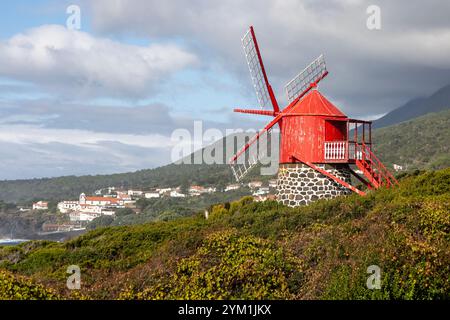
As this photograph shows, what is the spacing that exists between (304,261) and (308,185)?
40.8ft

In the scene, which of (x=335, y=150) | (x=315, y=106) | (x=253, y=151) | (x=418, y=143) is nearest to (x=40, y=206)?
(x=418, y=143)

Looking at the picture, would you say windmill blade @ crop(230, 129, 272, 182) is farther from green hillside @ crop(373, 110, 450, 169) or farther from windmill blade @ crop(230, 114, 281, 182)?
green hillside @ crop(373, 110, 450, 169)

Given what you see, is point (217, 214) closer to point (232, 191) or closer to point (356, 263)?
point (356, 263)

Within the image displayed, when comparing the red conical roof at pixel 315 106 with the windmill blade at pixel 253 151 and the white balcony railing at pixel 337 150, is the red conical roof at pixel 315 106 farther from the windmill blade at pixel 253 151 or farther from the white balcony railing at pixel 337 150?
the windmill blade at pixel 253 151

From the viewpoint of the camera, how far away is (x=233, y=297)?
36.7 ft

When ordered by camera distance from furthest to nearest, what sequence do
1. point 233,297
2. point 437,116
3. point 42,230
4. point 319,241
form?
point 42,230 → point 437,116 → point 319,241 → point 233,297

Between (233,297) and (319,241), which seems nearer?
(233,297)

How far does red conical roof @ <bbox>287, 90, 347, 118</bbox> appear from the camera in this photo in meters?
26.0

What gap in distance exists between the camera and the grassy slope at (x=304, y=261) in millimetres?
11094

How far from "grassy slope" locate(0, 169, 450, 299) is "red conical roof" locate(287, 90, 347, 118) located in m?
7.31

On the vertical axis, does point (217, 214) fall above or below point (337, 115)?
below
